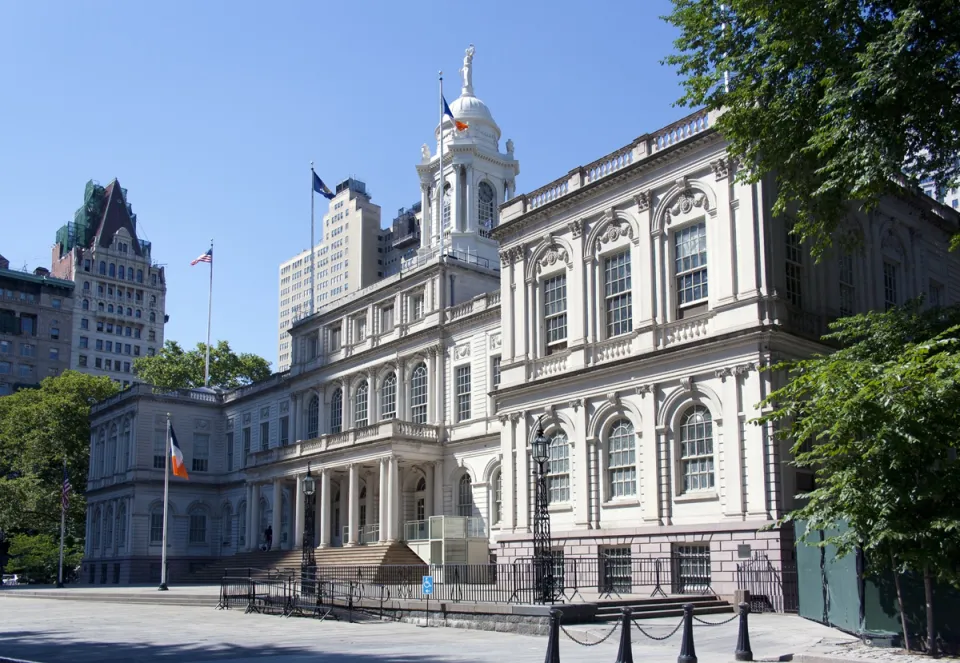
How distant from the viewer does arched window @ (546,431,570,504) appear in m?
34.3

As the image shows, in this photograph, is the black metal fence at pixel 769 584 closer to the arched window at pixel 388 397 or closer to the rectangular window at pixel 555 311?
the rectangular window at pixel 555 311

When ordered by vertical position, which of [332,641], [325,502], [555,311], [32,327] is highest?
[32,327]

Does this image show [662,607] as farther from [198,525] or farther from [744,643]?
[198,525]

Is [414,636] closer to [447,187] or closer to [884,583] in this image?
[884,583]

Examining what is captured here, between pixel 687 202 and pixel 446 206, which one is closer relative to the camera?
pixel 687 202

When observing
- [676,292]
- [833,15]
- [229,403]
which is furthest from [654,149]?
[229,403]

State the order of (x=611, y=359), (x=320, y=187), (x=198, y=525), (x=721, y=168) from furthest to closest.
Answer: (x=198, y=525) → (x=320, y=187) → (x=611, y=359) → (x=721, y=168)

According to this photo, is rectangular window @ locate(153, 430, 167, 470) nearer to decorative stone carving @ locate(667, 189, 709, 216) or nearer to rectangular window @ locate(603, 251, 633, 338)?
rectangular window @ locate(603, 251, 633, 338)

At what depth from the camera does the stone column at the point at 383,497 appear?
4506cm

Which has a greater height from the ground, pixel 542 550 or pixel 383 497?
pixel 383 497

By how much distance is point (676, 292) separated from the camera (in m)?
31.7

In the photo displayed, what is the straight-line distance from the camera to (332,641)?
21.3 m

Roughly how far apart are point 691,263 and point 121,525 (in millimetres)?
47298

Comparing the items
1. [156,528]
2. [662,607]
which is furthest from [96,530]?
[662,607]
